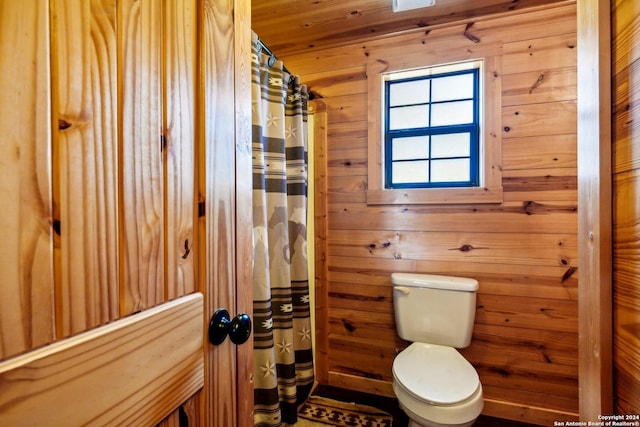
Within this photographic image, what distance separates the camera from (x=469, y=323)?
1.63 meters

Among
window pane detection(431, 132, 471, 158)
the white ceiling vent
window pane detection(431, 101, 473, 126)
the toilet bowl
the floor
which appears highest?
the white ceiling vent

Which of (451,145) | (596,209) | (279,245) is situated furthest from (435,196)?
(596,209)

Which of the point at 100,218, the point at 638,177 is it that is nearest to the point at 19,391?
the point at 100,218

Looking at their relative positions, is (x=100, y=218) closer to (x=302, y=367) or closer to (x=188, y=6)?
(x=188, y=6)

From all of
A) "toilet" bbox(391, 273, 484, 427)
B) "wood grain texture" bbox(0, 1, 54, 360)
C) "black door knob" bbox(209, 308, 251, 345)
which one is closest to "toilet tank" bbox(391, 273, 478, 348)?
"toilet" bbox(391, 273, 484, 427)

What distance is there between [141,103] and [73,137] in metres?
0.12

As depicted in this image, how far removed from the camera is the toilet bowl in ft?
3.95

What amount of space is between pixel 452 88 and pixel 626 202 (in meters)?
1.66

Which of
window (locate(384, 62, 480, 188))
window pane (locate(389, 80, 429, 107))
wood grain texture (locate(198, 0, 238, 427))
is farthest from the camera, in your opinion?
window pane (locate(389, 80, 429, 107))

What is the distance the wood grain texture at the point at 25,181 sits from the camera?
30 centimetres

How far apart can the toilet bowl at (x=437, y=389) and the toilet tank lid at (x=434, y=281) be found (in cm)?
35

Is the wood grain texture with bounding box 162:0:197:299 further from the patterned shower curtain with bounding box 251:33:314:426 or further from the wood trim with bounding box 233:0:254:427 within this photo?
the patterned shower curtain with bounding box 251:33:314:426

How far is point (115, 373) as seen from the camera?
15.8 inches

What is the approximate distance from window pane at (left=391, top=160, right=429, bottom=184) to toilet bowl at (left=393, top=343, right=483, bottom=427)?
1041 mm
